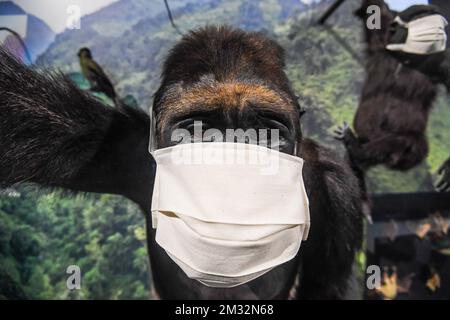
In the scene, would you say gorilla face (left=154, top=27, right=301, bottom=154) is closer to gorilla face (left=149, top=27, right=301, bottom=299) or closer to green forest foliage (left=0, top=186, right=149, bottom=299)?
gorilla face (left=149, top=27, right=301, bottom=299)

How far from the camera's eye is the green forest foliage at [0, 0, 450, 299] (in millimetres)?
2604

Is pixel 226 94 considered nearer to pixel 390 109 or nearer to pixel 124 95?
pixel 124 95

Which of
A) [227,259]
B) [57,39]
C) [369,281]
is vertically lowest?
[369,281]

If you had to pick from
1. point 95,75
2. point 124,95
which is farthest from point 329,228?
point 95,75

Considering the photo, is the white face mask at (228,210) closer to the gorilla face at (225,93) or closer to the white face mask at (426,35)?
the gorilla face at (225,93)

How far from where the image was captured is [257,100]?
1.81 m

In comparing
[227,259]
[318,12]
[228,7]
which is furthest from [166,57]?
[227,259]

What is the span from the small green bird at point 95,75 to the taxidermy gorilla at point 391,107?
1.45 metres

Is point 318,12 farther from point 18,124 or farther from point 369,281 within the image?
point 18,124

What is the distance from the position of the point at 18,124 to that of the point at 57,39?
31.7 inches

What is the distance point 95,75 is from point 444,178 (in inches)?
88.3

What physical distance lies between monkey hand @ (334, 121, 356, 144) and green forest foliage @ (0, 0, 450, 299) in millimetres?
63

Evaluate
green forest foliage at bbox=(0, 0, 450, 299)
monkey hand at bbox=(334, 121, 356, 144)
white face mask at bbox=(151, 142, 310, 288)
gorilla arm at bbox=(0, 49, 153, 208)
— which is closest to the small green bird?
green forest foliage at bbox=(0, 0, 450, 299)

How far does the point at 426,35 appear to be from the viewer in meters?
2.61
